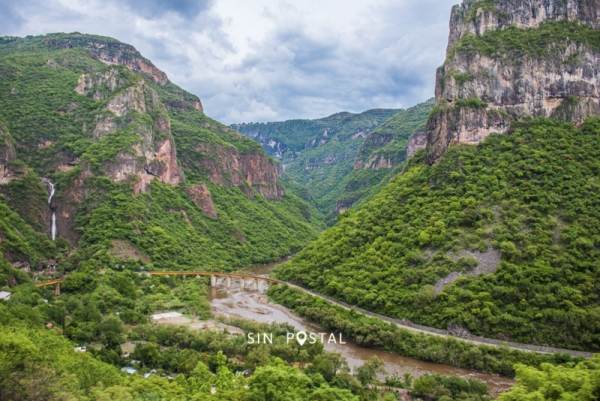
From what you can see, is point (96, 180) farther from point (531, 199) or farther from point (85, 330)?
point (531, 199)

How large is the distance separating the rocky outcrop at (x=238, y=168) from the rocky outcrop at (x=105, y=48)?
6095 centimetres

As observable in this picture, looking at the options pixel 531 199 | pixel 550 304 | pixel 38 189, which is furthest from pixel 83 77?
pixel 550 304

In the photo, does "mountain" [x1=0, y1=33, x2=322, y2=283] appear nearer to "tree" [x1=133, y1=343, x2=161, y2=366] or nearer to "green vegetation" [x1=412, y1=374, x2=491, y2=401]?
"tree" [x1=133, y1=343, x2=161, y2=366]

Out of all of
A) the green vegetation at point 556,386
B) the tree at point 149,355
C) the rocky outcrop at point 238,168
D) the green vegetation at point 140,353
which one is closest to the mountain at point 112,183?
the rocky outcrop at point 238,168

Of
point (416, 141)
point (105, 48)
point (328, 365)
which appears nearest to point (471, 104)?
point (328, 365)

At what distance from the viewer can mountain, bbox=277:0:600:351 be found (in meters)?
55.0

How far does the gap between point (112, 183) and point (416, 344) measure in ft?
243

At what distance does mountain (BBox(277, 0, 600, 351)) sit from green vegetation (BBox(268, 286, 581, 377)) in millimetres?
2873

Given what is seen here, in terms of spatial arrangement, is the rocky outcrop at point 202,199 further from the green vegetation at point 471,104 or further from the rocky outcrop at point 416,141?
the rocky outcrop at point 416,141

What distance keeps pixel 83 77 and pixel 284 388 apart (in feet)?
409

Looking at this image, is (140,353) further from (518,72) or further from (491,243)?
(518,72)

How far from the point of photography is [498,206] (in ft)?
227

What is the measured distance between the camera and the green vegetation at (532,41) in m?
84.2

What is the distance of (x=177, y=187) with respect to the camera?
417ft
